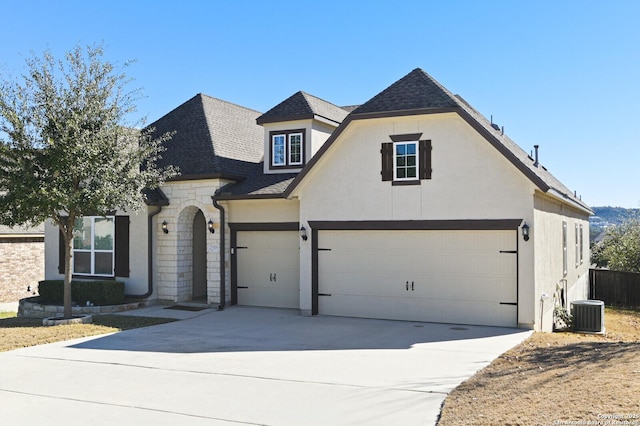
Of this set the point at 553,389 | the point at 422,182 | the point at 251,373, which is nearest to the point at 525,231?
the point at 422,182

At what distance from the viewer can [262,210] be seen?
17.3m

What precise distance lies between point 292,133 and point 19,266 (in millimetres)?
15969

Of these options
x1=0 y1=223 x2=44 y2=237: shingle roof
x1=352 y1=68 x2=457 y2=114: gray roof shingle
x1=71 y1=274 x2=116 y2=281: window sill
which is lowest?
x1=71 y1=274 x2=116 y2=281: window sill

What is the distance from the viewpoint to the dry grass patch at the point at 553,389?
6660 mm

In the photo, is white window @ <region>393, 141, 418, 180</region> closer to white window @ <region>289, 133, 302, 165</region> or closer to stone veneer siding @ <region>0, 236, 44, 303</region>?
→ white window @ <region>289, 133, 302, 165</region>

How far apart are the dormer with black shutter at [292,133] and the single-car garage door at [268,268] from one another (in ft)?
7.90

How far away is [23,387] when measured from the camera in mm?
8906

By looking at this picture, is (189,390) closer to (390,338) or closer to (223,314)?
(390,338)

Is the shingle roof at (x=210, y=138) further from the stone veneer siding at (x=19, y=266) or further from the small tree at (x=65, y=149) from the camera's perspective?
the stone veneer siding at (x=19, y=266)

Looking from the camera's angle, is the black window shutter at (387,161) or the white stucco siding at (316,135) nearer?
the black window shutter at (387,161)

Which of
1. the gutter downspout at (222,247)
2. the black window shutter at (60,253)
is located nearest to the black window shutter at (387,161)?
the gutter downspout at (222,247)

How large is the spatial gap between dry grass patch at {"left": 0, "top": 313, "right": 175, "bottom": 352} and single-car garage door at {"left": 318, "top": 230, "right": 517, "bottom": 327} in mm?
4644

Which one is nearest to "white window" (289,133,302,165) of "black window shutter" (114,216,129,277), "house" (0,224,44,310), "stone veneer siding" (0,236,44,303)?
"black window shutter" (114,216,129,277)

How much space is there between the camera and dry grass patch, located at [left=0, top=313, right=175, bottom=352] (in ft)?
41.3
